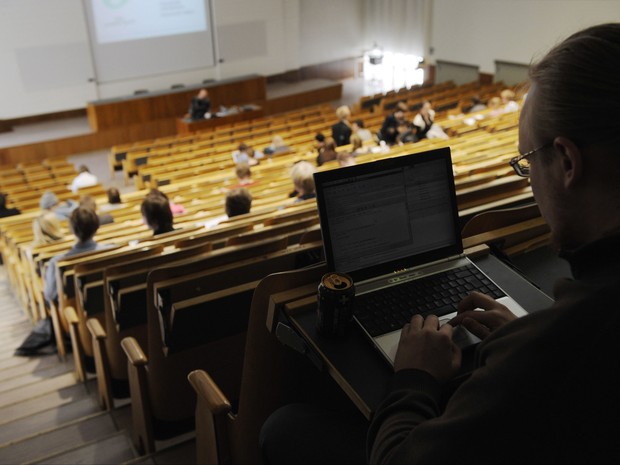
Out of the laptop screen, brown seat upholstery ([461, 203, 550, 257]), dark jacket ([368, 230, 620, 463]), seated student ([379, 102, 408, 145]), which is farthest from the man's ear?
seated student ([379, 102, 408, 145])

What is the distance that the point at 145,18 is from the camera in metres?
15.0

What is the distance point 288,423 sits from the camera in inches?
73.0

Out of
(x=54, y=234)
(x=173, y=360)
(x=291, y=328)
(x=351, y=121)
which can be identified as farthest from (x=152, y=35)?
(x=291, y=328)

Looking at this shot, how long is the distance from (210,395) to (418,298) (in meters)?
0.99

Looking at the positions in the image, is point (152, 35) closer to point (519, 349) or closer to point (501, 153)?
point (501, 153)

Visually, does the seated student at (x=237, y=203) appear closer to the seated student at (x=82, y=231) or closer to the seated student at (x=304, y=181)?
the seated student at (x=304, y=181)

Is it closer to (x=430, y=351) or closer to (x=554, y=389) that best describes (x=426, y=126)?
(x=430, y=351)

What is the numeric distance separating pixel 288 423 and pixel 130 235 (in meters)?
4.73

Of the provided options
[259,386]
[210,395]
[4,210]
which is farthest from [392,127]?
[259,386]

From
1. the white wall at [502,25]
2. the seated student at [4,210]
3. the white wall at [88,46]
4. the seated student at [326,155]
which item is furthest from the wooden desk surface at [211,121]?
the seated student at [326,155]

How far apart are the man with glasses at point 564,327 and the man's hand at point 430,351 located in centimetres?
25

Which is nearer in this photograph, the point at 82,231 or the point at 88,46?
the point at 82,231

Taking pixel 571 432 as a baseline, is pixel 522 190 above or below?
below

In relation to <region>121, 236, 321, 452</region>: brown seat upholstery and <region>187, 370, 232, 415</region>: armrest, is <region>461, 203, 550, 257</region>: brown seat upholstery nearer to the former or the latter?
<region>121, 236, 321, 452</region>: brown seat upholstery
